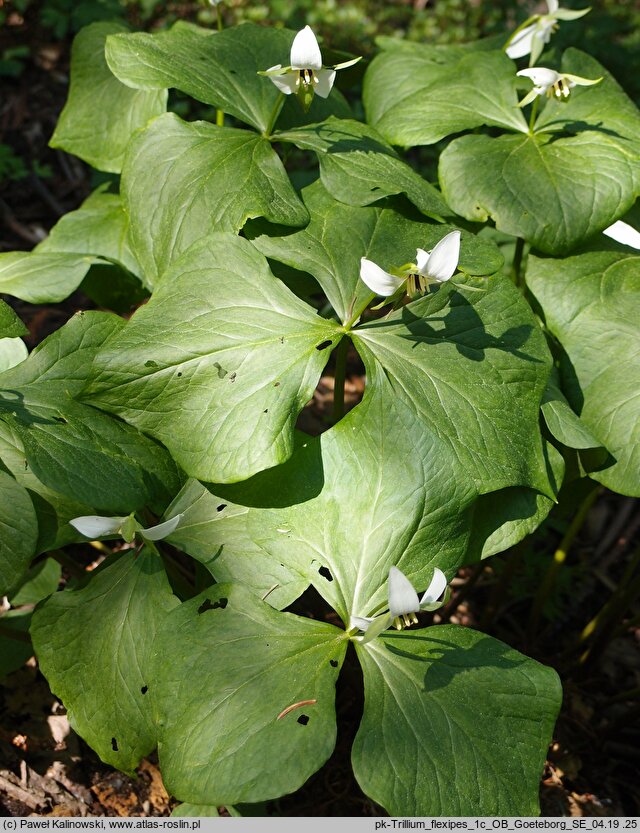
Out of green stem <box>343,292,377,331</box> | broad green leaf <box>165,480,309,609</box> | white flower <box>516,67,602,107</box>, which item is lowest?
broad green leaf <box>165,480,309,609</box>

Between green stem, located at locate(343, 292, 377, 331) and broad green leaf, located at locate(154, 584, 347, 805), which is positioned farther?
green stem, located at locate(343, 292, 377, 331)

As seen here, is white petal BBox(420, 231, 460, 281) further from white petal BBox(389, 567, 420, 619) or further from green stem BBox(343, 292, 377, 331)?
white petal BBox(389, 567, 420, 619)

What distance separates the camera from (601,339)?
208 cm

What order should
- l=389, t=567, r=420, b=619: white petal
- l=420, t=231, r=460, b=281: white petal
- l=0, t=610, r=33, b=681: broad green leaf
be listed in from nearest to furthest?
l=389, t=567, r=420, b=619: white petal → l=420, t=231, r=460, b=281: white petal → l=0, t=610, r=33, b=681: broad green leaf

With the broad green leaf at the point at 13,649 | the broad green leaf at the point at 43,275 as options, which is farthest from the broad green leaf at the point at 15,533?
the broad green leaf at the point at 43,275

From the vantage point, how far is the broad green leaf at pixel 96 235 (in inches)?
93.0

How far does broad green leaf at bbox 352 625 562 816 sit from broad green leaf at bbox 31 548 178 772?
0.48 metres

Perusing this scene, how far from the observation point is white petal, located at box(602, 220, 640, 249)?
6.71 feet

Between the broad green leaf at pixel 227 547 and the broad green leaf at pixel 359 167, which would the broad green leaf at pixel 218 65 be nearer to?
the broad green leaf at pixel 359 167

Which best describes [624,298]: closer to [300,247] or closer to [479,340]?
[479,340]

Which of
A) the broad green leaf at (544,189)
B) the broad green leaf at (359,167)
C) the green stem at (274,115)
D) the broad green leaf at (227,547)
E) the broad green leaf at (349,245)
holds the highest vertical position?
the green stem at (274,115)

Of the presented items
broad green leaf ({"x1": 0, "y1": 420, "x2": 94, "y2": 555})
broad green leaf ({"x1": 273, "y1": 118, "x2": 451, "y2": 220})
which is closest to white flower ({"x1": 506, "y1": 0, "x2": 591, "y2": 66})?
broad green leaf ({"x1": 273, "y1": 118, "x2": 451, "y2": 220})

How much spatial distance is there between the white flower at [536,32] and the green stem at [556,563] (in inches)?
49.6

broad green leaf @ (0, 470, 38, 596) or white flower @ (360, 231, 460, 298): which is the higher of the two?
white flower @ (360, 231, 460, 298)
